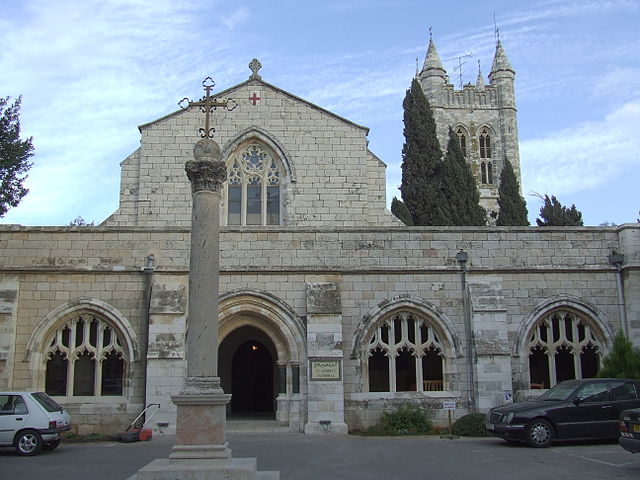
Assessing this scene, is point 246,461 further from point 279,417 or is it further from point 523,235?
point 523,235

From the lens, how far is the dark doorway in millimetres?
19016

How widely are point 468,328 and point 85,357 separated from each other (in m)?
9.06

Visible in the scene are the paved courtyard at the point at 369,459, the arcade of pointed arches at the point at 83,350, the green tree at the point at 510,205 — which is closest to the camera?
the paved courtyard at the point at 369,459

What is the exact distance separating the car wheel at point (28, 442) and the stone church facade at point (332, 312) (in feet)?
9.68

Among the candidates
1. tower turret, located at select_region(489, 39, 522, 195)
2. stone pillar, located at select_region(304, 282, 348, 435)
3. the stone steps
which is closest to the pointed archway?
the stone steps

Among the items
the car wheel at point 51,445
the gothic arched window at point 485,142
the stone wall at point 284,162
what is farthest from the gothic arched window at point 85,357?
the gothic arched window at point 485,142

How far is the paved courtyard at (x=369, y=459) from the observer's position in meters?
9.95

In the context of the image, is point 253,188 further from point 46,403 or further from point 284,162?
point 46,403

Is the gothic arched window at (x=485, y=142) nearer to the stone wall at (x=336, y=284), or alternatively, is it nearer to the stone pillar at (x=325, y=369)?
the stone wall at (x=336, y=284)

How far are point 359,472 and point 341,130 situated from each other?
13228mm

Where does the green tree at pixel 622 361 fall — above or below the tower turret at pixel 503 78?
below

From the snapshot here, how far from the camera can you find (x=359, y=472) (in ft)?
33.0

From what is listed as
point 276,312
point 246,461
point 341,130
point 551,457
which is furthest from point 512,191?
point 246,461

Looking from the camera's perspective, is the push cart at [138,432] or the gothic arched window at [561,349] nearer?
the push cart at [138,432]
